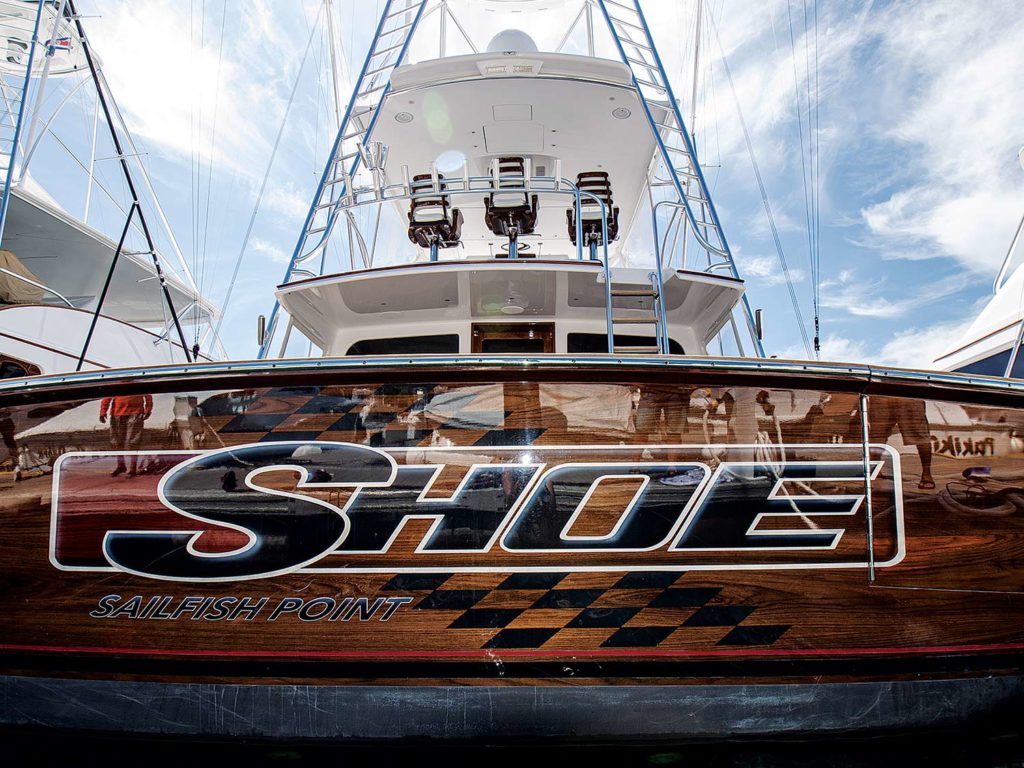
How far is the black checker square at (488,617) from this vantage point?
71.4 inches

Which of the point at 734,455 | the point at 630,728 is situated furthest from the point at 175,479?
the point at 734,455

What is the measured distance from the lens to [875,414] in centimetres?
188

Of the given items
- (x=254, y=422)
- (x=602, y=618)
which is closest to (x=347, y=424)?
(x=254, y=422)

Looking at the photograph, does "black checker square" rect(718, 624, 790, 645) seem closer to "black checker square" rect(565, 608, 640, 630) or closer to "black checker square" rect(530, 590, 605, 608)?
"black checker square" rect(565, 608, 640, 630)

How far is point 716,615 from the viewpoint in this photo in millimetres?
1820

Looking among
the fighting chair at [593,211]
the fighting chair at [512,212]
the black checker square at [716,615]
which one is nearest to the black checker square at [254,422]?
the black checker square at [716,615]

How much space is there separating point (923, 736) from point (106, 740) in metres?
2.78

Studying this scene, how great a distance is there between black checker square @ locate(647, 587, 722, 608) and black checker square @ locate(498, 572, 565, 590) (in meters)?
0.31

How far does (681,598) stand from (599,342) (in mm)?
2504

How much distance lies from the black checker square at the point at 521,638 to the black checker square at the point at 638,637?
0.18 metres

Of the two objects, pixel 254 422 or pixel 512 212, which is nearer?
pixel 254 422

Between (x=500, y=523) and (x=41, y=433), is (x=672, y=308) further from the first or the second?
(x=41, y=433)

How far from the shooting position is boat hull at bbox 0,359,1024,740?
5.98 feet

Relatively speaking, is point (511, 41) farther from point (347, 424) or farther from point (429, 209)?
point (347, 424)
